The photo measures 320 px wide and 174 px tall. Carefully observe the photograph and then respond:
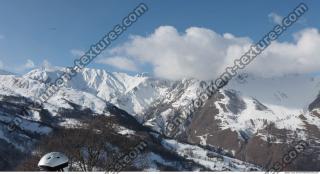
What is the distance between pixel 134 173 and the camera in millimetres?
10734

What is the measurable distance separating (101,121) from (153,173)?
22884 millimetres

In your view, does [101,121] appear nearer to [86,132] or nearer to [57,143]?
[86,132]

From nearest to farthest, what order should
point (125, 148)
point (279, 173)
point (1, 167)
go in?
point (279, 173)
point (125, 148)
point (1, 167)

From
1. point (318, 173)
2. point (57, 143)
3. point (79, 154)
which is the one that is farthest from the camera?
point (57, 143)

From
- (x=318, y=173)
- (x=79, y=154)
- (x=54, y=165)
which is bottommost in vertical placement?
(x=318, y=173)

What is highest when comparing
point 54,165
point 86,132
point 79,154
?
point 86,132

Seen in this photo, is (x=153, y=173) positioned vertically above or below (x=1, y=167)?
below

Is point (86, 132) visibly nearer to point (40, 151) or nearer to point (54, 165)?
point (40, 151)

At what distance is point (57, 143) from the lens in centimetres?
4597

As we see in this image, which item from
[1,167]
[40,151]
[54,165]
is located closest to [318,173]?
[54,165]

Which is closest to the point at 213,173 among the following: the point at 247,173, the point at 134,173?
the point at 247,173

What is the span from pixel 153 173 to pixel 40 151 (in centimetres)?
4170

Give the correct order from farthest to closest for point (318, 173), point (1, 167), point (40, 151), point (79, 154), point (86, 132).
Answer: point (1, 167) → point (40, 151) → point (86, 132) → point (79, 154) → point (318, 173)

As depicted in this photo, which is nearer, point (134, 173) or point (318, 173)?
point (318, 173)
